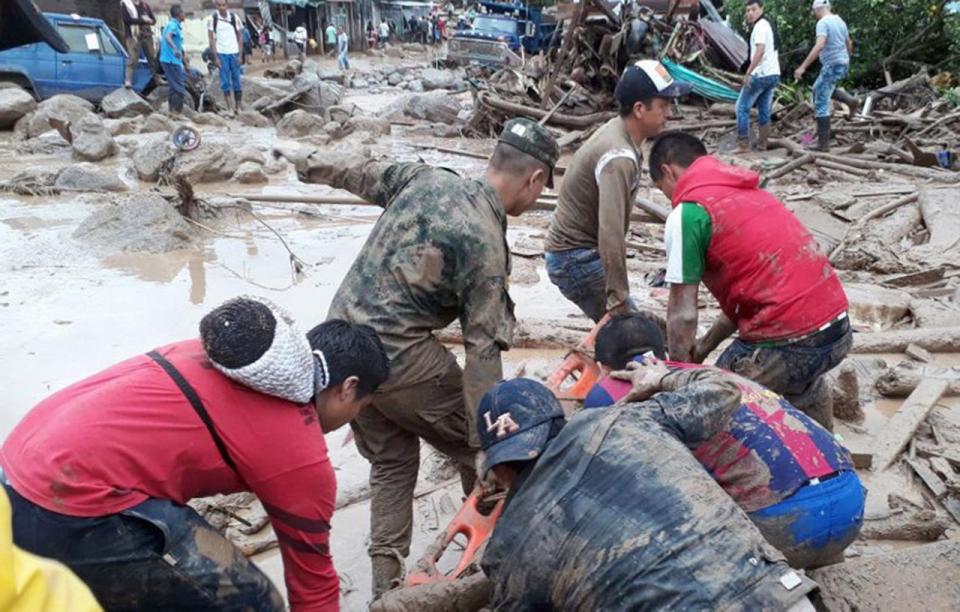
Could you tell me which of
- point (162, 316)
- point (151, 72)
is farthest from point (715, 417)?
point (151, 72)

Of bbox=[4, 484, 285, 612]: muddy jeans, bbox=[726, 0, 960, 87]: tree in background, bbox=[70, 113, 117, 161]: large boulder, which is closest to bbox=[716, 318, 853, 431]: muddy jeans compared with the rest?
bbox=[4, 484, 285, 612]: muddy jeans

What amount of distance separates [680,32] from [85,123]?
9797mm

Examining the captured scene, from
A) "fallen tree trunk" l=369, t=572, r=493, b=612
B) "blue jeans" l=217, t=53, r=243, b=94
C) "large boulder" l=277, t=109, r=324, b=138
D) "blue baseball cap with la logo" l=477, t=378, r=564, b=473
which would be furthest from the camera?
"blue jeans" l=217, t=53, r=243, b=94

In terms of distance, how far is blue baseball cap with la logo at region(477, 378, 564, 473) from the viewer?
2.25 meters

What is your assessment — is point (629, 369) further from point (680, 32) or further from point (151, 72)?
point (151, 72)

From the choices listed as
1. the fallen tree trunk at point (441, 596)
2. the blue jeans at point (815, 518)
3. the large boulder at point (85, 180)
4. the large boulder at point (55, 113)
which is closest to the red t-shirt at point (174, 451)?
the fallen tree trunk at point (441, 596)

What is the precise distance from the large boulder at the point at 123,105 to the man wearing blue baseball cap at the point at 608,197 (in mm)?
13633

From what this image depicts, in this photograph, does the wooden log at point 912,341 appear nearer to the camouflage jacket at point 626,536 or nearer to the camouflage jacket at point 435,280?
the camouflage jacket at point 435,280

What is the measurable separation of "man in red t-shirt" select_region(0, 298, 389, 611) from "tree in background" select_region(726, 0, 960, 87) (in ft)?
52.4

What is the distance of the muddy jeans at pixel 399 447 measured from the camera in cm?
322

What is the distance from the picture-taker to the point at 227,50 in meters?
16.5

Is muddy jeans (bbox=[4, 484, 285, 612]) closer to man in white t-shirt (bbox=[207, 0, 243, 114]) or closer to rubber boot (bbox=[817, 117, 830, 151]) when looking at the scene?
rubber boot (bbox=[817, 117, 830, 151])

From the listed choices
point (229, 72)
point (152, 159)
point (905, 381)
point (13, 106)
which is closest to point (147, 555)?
point (905, 381)

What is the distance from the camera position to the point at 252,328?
2.09m
